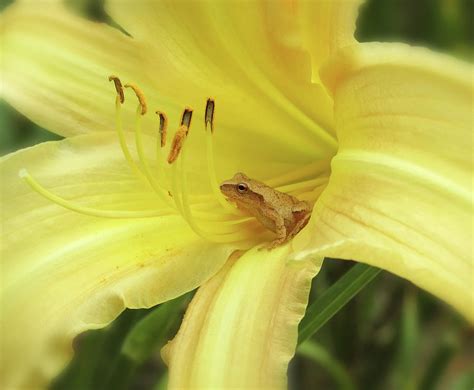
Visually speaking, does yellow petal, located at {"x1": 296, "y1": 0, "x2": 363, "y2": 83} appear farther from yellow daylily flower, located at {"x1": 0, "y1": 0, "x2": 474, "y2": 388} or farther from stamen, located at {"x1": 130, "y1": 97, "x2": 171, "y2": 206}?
stamen, located at {"x1": 130, "y1": 97, "x2": 171, "y2": 206}

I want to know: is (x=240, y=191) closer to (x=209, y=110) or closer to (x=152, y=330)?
(x=209, y=110)

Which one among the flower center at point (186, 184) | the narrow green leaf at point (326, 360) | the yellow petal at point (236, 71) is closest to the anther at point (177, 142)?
the flower center at point (186, 184)

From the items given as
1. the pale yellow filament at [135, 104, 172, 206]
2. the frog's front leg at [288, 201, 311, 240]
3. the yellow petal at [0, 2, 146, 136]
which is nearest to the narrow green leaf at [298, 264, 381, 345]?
the frog's front leg at [288, 201, 311, 240]

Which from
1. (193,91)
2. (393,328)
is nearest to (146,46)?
(193,91)

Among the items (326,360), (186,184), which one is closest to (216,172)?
(186,184)

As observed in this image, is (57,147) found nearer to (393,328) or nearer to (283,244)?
(283,244)
